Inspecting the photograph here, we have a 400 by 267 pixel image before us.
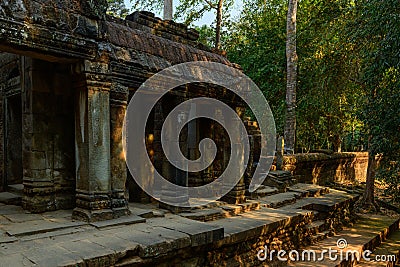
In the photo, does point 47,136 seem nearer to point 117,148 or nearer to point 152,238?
point 117,148

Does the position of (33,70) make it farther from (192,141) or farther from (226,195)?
(226,195)

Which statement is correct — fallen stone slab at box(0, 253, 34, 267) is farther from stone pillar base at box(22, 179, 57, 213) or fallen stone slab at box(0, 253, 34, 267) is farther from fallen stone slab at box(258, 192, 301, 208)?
fallen stone slab at box(258, 192, 301, 208)

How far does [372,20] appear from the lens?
666 cm

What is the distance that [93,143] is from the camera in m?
4.85

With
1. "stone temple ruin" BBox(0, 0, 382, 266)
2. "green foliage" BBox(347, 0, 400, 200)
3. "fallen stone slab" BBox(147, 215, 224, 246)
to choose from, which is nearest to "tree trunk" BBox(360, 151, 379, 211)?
"green foliage" BBox(347, 0, 400, 200)

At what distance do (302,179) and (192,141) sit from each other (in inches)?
264

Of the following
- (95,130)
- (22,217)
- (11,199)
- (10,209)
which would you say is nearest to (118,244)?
(95,130)

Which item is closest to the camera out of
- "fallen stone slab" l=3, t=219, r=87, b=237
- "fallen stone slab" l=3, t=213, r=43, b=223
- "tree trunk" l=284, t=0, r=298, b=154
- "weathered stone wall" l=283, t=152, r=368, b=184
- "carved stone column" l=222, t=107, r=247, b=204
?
"fallen stone slab" l=3, t=219, r=87, b=237

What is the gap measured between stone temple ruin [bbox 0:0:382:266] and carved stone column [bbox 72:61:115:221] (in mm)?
15

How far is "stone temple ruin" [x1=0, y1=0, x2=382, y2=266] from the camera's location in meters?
4.27

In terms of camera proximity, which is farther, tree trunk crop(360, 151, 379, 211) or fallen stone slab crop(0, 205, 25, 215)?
tree trunk crop(360, 151, 379, 211)

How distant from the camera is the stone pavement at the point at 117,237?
136 inches

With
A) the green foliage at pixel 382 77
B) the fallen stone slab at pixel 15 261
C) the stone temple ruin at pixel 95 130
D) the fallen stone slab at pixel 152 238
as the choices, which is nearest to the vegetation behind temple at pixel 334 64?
the green foliage at pixel 382 77

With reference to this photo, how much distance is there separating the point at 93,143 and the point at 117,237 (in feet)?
4.89
